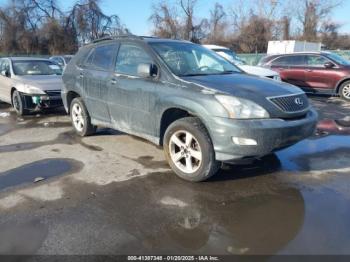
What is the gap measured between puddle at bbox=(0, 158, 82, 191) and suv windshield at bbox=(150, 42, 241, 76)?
2.01 metres

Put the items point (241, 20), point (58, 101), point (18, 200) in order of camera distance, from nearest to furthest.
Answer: point (18, 200), point (58, 101), point (241, 20)

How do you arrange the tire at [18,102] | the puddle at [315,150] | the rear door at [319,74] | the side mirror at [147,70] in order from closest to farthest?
the side mirror at [147,70] → the puddle at [315,150] → the tire at [18,102] → the rear door at [319,74]

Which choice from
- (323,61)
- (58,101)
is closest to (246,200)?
(58,101)

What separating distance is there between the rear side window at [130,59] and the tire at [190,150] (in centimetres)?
114

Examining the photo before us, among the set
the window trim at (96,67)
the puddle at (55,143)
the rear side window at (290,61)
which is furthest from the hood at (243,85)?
the rear side window at (290,61)

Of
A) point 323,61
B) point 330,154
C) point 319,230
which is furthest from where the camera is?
point 323,61

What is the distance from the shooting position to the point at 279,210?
397 cm

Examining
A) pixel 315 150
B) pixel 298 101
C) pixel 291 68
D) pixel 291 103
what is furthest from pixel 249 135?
pixel 291 68

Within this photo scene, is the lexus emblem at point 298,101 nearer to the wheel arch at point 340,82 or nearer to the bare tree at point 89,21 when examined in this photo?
the wheel arch at point 340,82

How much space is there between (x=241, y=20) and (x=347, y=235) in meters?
57.7

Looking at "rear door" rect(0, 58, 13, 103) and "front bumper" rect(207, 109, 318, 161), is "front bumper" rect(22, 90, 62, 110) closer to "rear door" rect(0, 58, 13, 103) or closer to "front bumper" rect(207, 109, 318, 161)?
"rear door" rect(0, 58, 13, 103)

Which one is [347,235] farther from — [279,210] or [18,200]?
[18,200]

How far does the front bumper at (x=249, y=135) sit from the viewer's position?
4.22 m

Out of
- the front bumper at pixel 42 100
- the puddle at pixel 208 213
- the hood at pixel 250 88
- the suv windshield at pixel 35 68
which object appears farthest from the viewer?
the suv windshield at pixel 35 68
